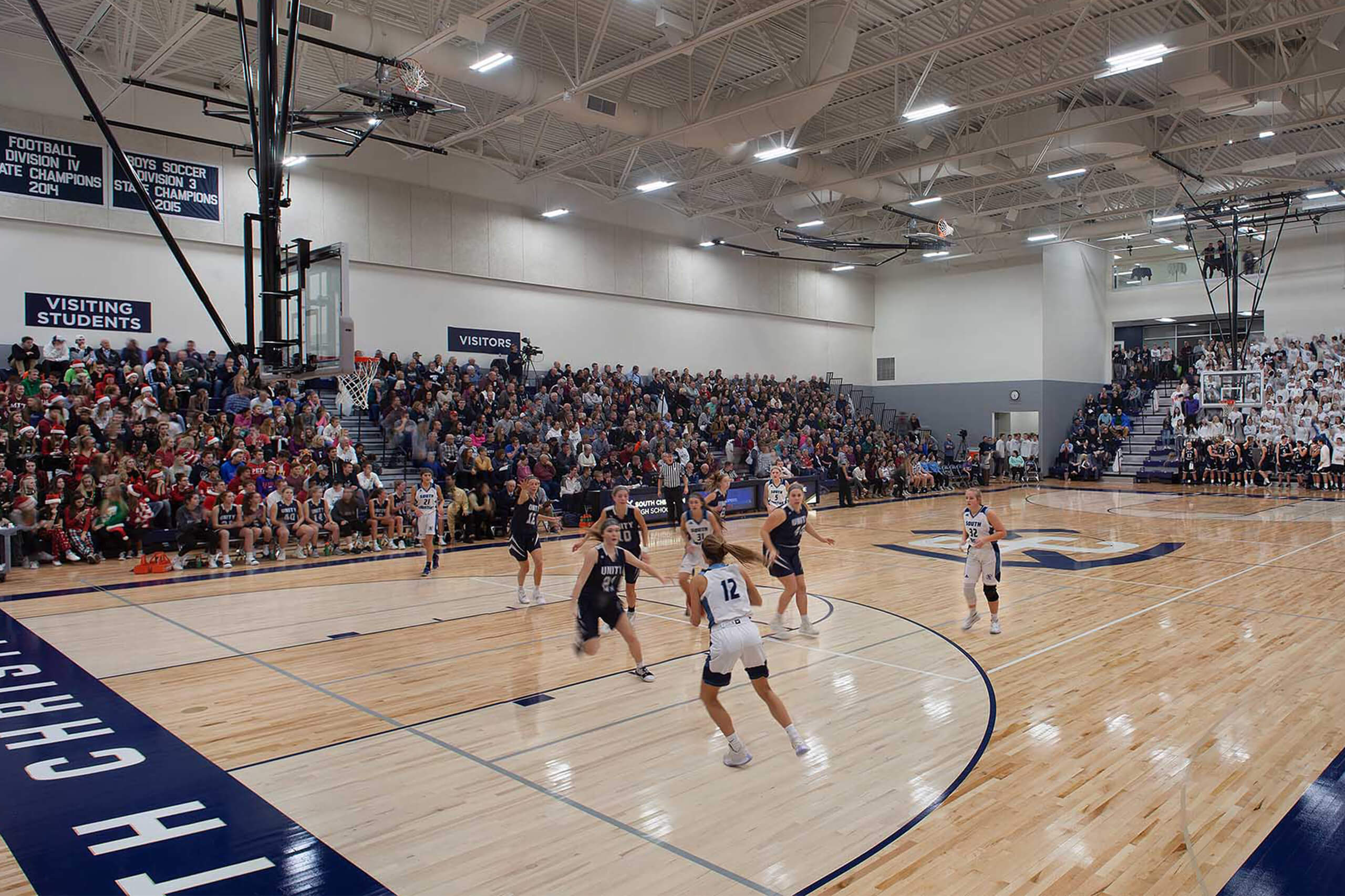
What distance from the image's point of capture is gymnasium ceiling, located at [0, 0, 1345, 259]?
50.1 ft

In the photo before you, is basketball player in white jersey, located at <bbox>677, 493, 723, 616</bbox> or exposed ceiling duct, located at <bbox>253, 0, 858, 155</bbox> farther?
exposed ceiling duct, located at <bbox>253, 0, 858, 155</bbox>

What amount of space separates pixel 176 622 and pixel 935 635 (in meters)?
8.61

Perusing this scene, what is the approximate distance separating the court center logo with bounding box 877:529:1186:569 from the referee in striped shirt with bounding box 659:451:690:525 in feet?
18.1

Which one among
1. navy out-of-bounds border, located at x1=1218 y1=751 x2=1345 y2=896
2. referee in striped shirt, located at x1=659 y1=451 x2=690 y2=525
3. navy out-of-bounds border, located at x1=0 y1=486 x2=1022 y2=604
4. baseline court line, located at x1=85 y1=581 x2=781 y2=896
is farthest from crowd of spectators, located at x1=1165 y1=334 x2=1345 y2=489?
baseline court line, located at x1=85 y1=581 x2=781 y2=896

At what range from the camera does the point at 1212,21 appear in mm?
14102

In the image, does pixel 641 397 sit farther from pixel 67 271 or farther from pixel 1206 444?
pixel 1206 444

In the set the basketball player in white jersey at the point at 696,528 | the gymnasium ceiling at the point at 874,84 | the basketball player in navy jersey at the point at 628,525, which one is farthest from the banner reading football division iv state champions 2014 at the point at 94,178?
the basketball player in white jersey at the point at 696,528

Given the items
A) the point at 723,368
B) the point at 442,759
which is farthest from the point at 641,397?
the point at 442,759

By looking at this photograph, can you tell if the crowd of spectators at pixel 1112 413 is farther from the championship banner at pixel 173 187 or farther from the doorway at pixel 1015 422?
the championship banner at pixel 173 187

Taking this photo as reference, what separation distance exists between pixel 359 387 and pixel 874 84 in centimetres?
1372

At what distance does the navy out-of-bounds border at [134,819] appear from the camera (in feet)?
14.0

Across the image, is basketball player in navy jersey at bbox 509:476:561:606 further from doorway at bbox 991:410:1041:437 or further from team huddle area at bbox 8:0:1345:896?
doorway at bbox 991:410:1041:437

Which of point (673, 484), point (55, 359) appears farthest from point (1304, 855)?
point (55, 359)

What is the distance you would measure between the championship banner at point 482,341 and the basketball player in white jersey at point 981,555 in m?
17.2
